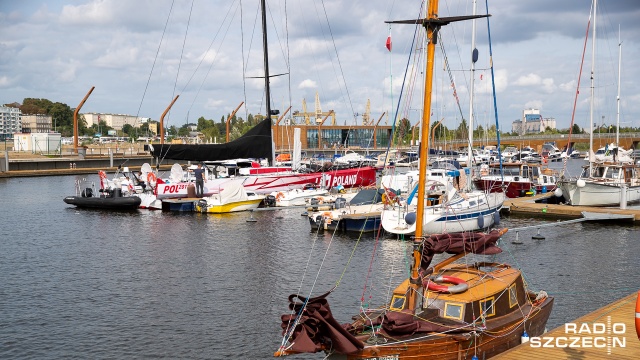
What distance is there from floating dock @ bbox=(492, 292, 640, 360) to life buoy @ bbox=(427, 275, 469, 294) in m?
2.06

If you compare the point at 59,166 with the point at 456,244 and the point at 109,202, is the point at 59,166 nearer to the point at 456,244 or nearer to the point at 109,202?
the point at 109,202

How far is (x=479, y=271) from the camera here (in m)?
19.4

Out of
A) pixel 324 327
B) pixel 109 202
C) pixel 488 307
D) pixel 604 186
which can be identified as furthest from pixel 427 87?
pixel 109 202

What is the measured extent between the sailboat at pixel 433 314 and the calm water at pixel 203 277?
5.24 meters

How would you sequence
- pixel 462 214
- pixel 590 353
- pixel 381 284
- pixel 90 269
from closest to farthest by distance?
pixel 590 353
pixel 381 284
pixel 90 269
pixel 462 214

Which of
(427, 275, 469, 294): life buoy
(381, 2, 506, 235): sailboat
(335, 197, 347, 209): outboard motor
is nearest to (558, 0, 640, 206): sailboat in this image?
(381, 2, 506, 235): sailboat

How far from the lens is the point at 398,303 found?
1783 cm

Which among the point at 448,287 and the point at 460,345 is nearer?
the point at 460,345

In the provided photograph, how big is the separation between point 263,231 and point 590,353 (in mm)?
30558

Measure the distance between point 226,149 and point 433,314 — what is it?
36.4m

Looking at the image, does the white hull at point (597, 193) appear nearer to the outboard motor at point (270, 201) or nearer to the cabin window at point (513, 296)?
the outboard motor at point (270, 201)

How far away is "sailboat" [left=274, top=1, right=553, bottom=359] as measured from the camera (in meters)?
14.9

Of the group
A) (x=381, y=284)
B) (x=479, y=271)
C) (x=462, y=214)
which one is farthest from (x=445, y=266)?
(x=462, y=214)

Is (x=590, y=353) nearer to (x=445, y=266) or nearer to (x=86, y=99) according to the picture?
(x=445, y=266)
